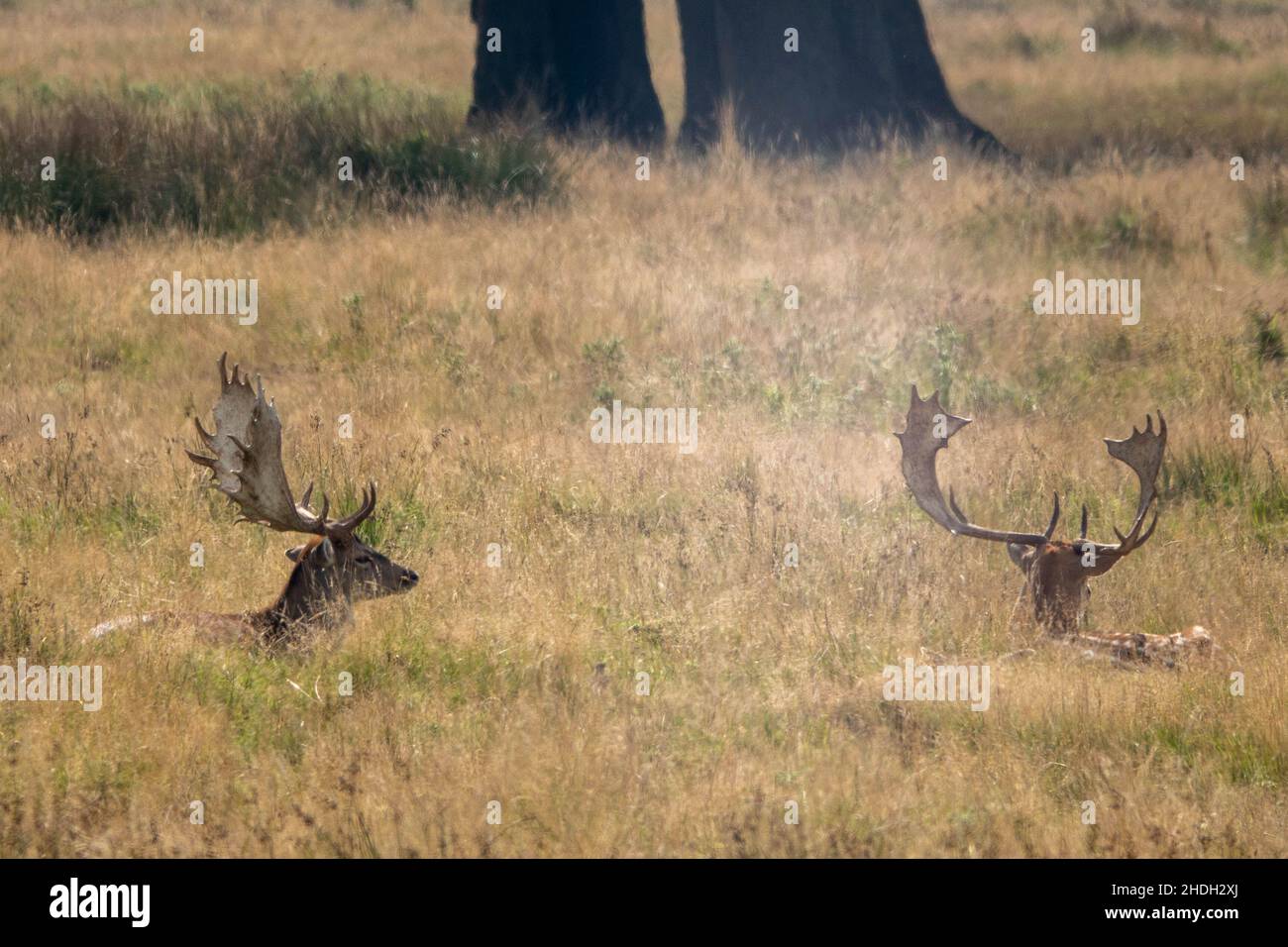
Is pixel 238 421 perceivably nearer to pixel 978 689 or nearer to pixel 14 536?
pixel 14 536

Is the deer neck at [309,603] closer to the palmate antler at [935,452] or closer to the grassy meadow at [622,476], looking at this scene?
the grassy meadow at [622,476]

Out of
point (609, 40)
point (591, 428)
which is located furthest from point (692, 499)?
point (609, 40)

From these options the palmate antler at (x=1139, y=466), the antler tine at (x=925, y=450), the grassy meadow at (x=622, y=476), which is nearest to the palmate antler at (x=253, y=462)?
the grassy meadow at (x=622, y=476)

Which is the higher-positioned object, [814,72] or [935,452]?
[814,72]

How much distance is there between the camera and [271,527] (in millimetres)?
6797

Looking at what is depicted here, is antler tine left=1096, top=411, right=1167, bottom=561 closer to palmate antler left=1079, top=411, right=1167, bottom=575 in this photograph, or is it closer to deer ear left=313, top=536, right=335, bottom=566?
palmate antler left=1079, top=411, right=1167, bottom=575

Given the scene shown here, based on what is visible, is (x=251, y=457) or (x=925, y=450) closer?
(x=251, y=457)

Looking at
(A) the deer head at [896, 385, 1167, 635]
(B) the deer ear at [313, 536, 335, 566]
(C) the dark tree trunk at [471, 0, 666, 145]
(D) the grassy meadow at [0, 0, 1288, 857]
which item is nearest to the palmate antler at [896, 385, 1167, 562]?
(A) the deer head at [896, 385, 1167, 635]

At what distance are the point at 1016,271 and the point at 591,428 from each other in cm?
532

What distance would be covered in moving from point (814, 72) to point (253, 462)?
48.2 ft

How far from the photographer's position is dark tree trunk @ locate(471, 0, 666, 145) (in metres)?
19.9

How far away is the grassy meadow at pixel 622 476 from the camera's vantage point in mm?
5402

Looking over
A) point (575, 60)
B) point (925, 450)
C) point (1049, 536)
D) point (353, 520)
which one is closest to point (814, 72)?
point (575, 60)

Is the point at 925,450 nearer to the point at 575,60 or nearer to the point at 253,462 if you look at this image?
the point at 253,462
